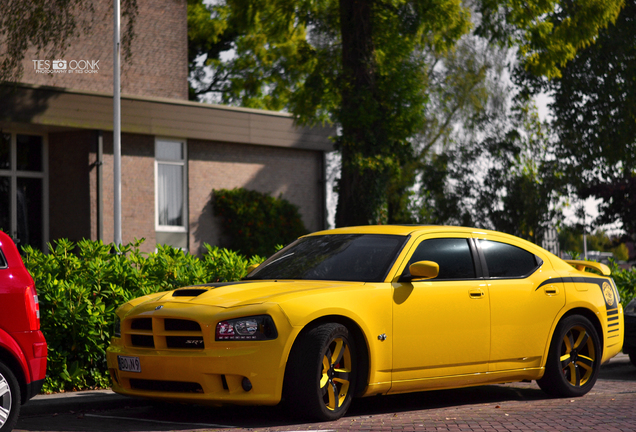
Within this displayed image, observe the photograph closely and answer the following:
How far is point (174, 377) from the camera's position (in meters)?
6.56

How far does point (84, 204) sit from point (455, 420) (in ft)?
49.8

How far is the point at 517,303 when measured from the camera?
8.08m

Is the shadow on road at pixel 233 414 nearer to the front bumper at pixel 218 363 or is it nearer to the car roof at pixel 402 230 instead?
the front bumper at pixel 218 363

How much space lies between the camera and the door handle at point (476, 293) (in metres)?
7.73

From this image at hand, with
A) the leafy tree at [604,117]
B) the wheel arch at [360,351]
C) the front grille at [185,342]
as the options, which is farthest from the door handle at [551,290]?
the leafy tree at [604,117]

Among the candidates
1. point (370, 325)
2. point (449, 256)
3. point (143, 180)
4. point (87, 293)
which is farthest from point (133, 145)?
point (370, 325)

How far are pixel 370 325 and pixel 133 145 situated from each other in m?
15.6

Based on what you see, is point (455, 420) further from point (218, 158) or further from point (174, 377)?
point (218, 158)

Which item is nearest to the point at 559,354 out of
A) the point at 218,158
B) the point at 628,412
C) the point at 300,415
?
the point at 628,412

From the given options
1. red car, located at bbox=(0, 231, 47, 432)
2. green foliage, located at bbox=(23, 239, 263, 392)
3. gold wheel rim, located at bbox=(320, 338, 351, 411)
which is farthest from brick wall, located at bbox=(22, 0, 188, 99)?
gold wheel rim, located at bbox=(320, 338, 351, 411)

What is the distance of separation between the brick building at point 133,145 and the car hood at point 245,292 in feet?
42.8

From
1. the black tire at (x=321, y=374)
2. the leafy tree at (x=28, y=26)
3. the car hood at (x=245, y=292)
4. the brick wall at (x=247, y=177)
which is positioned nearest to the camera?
the black tire at (x=321, y=374)

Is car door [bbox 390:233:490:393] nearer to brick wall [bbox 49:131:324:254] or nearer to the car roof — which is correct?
the car roof

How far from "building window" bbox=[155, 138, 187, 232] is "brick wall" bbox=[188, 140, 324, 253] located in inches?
8.9
